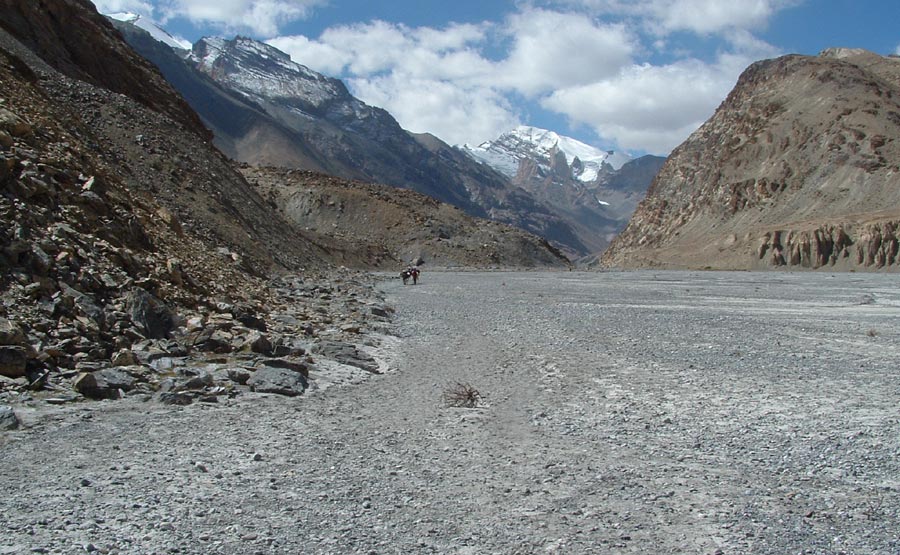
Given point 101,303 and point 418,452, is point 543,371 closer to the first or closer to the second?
point 418,452

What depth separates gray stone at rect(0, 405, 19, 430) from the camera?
323 inches

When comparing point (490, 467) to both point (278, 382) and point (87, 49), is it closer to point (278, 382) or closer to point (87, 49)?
point (278, 382)

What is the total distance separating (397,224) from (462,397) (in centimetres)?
8009

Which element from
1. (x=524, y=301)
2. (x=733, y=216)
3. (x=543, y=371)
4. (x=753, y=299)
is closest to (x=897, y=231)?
(x=733, y=216)

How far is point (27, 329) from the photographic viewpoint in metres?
10.4

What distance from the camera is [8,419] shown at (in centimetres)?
827

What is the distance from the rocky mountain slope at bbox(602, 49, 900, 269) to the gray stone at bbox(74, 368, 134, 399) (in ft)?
295

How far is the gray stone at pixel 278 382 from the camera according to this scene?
11223 millimetres

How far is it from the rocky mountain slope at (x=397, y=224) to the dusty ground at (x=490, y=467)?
68498 mm

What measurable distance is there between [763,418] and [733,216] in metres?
117

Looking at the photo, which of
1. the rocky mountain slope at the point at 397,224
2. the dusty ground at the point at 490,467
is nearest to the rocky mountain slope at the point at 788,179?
the rocky mountain slope at the point at 397,224

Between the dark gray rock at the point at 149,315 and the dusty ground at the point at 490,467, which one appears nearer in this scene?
the dusty ground at the point at 490,467

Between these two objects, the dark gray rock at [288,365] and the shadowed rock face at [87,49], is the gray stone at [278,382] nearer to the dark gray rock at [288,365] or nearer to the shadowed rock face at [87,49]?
the dark gray rock at [288,365]

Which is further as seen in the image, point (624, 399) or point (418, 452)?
point (624, 399)
